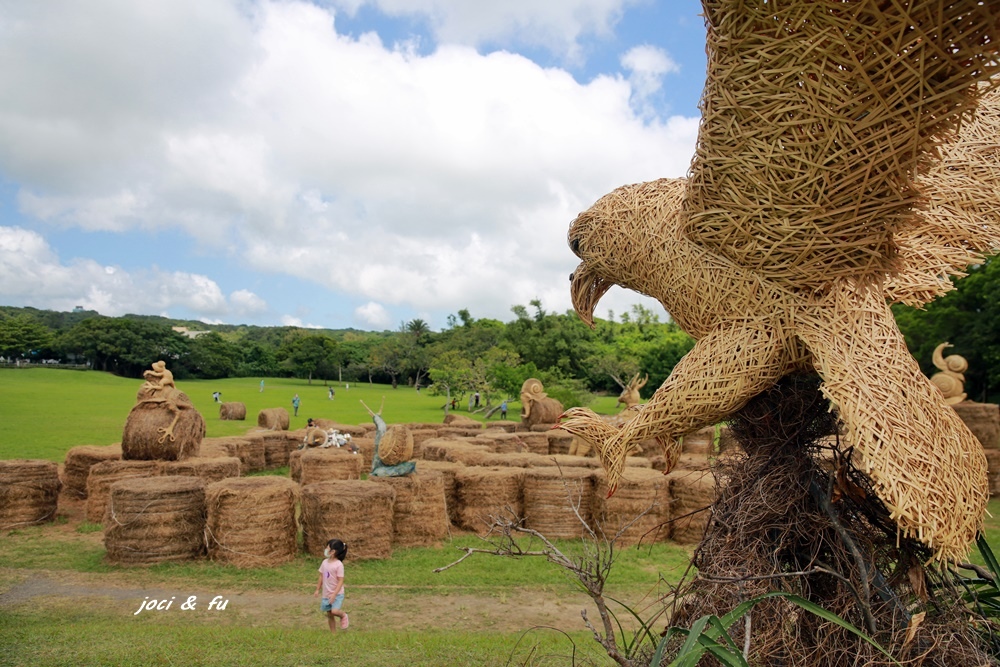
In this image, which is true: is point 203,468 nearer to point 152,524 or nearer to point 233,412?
point 152,524

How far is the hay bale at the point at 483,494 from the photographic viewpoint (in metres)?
9.25

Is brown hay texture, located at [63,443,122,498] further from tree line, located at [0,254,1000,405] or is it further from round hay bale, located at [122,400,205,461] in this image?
tree line, located at [0,254,1000,405]

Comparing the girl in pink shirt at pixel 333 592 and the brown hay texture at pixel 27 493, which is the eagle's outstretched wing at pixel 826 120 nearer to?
the girl in pink shirt at pixel 333 592

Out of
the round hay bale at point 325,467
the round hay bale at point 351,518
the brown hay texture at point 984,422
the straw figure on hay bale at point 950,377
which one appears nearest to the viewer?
the round hay bale at point 351,518

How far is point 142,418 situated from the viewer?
10078 millimetres

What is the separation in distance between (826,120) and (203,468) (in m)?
9.47

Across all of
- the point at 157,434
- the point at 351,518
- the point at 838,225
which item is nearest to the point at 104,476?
the point at 157,434

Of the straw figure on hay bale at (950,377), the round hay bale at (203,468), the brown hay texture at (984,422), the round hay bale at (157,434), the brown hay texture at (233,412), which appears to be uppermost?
the straw figure on hay bale at (950,377)

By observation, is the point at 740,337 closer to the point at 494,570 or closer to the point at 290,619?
the point at 290,619

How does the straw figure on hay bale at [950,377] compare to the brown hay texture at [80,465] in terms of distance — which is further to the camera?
the straw figure on hay bale at [950,377]

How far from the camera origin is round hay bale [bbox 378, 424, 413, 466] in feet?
28.6

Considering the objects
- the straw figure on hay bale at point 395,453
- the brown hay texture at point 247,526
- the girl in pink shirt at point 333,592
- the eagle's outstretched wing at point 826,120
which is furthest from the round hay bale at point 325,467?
the eagle's outstretched wing at point 826,120

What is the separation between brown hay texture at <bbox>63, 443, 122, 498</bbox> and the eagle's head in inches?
387

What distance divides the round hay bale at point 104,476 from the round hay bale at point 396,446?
3.41 meters
